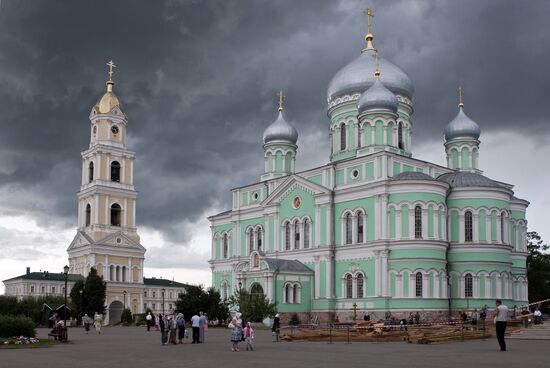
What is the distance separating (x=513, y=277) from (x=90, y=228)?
150ft

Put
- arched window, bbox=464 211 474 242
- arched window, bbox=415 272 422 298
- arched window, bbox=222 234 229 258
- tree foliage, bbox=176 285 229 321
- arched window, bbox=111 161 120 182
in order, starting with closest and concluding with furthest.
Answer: arched window, bbox=415 272 422 298
arched window, bbox=464 211 474 242
tree foliage, bbox=176 285 229 321
arched window, bbox=222 234 229 258
arched window, bbox=111 161 120 182

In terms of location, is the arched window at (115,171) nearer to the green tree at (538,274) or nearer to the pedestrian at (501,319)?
the green tree at (538,274)

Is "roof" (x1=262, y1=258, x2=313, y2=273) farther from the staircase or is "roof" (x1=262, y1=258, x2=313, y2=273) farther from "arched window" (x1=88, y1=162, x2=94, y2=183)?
"arched window" (x1=88, y1=162, x2=94, y2=183)

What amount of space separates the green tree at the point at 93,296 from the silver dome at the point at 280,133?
20.6 metres

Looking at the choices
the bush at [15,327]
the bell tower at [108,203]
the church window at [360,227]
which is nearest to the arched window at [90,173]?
the bell tower at [108,203]

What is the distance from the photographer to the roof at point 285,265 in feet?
180

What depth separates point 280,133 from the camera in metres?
64.9

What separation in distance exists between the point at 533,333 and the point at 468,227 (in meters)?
21.6

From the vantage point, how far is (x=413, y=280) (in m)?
49.7

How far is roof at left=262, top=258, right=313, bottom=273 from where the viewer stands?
180 ft

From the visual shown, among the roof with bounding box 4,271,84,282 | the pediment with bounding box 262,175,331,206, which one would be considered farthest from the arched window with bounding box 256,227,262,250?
the roof with bounding box 4,271,84,282

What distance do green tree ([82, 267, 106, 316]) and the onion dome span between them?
2995 cm

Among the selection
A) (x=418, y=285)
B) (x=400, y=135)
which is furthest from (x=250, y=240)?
(x=418, y=285)

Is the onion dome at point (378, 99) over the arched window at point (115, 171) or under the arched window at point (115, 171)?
over
